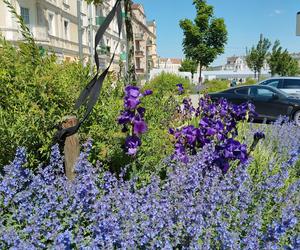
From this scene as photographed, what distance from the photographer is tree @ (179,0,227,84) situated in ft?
86.9

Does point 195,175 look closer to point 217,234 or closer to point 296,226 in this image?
point 217,234

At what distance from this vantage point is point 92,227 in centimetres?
191

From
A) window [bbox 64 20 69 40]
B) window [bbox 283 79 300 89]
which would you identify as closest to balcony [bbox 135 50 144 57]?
window [bbox 64 20 69 40]

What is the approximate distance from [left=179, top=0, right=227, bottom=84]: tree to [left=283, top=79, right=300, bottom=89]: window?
11339 mm

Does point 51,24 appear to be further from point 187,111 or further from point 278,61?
point 278,61

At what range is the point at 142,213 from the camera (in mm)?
2043

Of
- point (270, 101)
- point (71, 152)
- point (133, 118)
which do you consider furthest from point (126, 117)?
point (270, 101)

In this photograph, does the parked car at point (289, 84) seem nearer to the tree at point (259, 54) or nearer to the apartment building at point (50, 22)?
the apartment building at point (50, 22)

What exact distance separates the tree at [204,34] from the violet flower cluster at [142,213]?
24.9 m

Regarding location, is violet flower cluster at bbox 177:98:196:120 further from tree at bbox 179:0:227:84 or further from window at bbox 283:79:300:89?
tree at bbox 179:0:227:84

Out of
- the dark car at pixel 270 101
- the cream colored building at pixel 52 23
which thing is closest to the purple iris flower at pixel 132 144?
the dark car at pixel 270 101

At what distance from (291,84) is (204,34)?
12.6m

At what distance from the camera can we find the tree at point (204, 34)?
1043 inches

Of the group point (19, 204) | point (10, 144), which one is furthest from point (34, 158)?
point (19, 204)
